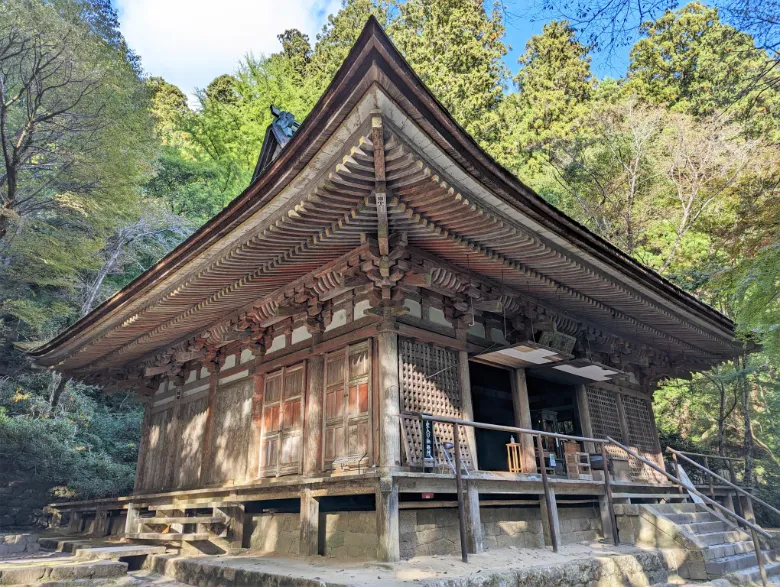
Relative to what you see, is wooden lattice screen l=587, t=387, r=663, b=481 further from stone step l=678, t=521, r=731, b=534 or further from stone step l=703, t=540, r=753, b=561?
stone step l=703, t=540, r=753, b=561

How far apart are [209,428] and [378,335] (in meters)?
5.17

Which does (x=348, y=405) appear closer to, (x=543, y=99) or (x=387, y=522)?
(x=387, y=522)

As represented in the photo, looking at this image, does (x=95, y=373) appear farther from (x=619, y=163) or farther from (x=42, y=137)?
(x=619, y=163)

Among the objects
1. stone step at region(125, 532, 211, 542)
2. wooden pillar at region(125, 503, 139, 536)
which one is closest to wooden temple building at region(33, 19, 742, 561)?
stone step at region(125, 532, 211, 542)

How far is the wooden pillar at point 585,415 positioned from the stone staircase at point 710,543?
1.99 metres

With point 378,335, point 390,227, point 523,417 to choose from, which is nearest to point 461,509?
point 378,335

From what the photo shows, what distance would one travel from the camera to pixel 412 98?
4316 mm

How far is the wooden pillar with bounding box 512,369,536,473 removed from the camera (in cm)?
808

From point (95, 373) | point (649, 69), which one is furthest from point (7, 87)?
point (649, 69)

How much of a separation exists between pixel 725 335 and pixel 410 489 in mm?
8388

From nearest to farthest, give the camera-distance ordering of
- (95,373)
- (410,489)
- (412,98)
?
(412,98), (410,489), (95,373)

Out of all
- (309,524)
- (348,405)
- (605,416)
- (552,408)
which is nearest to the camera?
(309,524)

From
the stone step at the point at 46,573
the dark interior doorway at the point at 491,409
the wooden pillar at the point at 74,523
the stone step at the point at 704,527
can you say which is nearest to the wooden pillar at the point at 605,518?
the stone step at the point at 704,527

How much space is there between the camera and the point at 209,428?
395 inches
